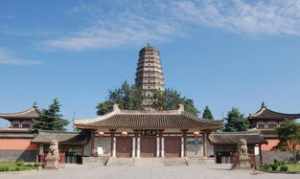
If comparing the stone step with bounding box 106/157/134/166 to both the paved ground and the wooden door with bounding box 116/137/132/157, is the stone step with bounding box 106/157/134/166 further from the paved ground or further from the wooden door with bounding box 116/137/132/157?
the paved ground

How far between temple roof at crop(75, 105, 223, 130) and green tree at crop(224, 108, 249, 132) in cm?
1642

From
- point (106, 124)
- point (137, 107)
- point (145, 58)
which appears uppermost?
point (145, 58)

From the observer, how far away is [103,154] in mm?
36594

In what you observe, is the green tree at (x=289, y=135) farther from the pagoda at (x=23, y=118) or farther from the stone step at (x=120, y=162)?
the pagoda at (x=23, y=118)

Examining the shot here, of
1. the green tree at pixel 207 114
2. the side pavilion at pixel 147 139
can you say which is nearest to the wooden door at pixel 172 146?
the side pavilion at pixel 147 139

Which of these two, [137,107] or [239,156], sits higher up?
[137,107]

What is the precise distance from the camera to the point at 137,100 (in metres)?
59.6

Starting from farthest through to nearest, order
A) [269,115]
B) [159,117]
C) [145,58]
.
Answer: [145,58] → [269,115] → [159,117]

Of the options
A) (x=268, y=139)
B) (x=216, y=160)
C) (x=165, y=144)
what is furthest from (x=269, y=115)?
(x=165, y=144)

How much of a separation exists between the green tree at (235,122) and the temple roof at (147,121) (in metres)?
16.4

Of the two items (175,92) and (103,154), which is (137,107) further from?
(103,154)

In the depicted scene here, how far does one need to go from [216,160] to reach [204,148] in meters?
2.04

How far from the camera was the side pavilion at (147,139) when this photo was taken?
36.1 metres

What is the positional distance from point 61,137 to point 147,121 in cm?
846
